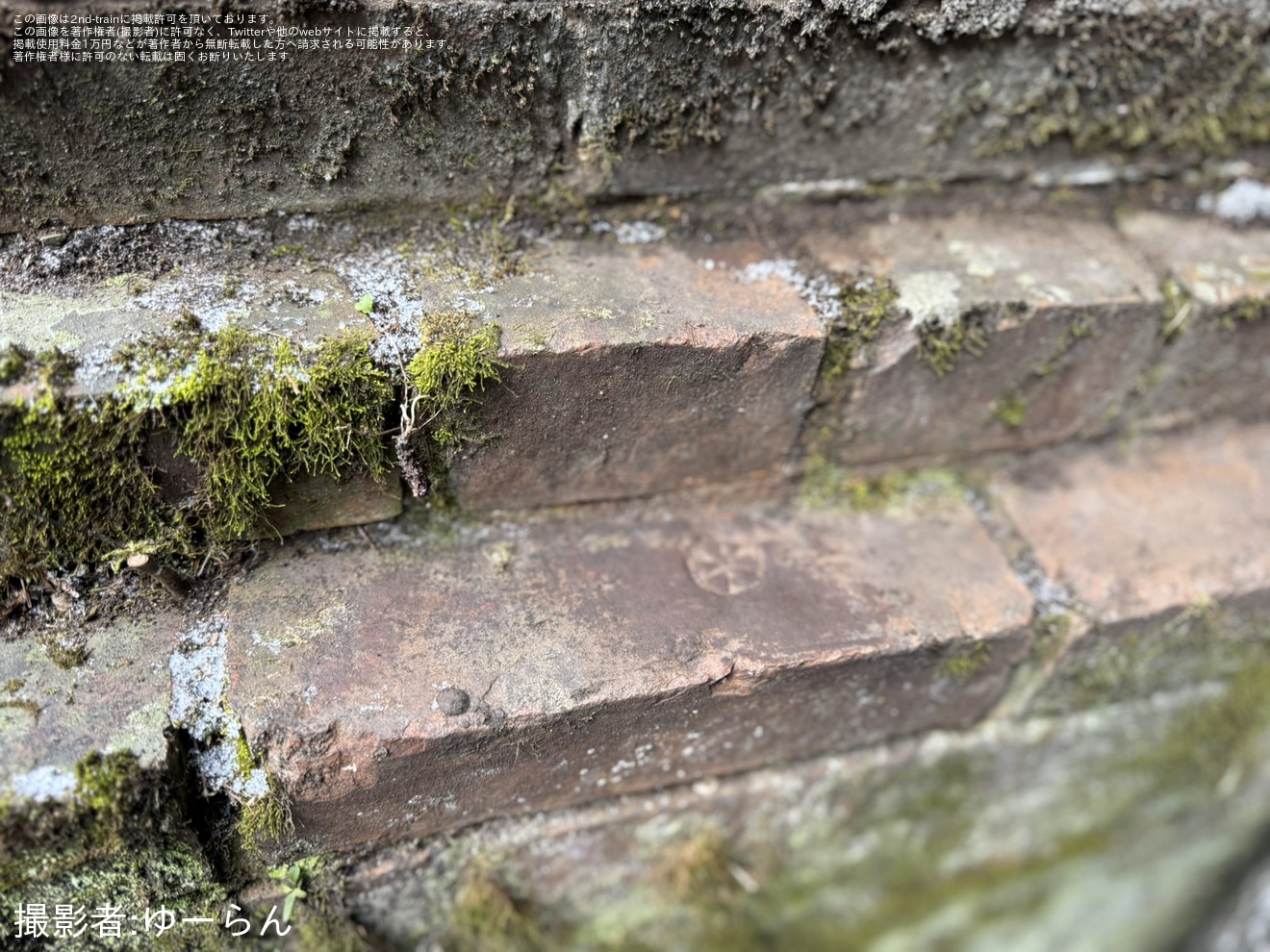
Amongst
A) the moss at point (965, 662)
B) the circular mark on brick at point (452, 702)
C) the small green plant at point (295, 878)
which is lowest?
the moss at point (965, 662)

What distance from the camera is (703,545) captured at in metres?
1.67

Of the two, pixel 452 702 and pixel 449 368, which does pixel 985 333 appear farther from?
pixel 452 702

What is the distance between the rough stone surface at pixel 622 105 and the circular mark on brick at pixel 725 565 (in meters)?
0.70

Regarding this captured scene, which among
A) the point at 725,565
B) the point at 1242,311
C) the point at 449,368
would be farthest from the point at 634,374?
the point at 1242,311

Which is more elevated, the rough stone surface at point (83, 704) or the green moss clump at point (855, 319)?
the green moss clump at point (855, 319)

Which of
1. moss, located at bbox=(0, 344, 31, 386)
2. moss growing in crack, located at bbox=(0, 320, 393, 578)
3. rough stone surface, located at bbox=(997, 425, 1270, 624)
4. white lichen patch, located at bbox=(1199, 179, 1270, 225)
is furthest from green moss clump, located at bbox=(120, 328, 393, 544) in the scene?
white lichen patch, located at bbox=(1199, 179, 1270, 225)


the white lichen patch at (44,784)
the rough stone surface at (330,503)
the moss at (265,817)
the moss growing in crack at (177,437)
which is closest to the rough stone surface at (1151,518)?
the rough stone surface at (330,503)

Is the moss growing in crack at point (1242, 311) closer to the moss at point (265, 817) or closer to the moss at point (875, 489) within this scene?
the moss at point (875, 489)

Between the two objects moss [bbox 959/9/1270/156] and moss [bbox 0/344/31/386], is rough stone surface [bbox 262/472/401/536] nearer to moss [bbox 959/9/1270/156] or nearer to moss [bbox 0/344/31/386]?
moss [bbox 0/344/31/386]

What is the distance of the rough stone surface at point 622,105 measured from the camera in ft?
4.25

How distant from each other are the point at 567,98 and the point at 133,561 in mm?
1026

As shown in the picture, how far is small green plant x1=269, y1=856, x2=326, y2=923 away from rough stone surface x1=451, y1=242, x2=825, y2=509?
70cm

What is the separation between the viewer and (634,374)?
1438 millimetres

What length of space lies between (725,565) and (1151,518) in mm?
996
